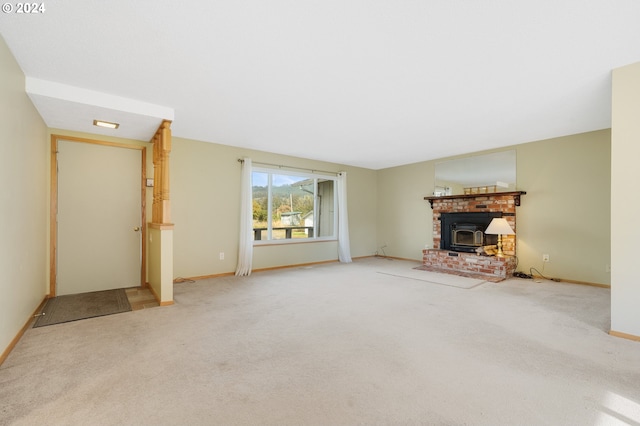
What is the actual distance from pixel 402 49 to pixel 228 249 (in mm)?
4312

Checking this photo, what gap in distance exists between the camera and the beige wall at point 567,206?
454cm

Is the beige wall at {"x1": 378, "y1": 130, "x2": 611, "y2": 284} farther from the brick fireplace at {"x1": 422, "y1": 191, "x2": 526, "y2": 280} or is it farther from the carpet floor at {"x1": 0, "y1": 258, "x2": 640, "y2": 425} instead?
the carpet floor at {"x1": 0, "y1": 258, "x2": 640, "y2": 425}

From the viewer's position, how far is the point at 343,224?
695cm

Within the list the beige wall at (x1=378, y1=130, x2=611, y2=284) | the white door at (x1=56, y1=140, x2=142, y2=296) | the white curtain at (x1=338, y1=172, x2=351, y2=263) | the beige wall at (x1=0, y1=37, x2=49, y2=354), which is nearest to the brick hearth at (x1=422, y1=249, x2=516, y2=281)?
the beige wall at (x1=378, y1=130, x2=611, y2=284)

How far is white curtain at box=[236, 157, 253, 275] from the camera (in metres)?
5.37

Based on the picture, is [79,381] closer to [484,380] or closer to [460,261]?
[484,380]

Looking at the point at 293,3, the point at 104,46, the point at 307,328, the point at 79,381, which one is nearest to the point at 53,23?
the point at 104,46

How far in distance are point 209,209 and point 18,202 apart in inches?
106

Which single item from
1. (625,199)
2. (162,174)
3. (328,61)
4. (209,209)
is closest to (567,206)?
(625,199)

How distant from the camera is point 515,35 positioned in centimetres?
219

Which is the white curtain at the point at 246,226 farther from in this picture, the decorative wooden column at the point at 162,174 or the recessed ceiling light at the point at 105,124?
the recessed ceiling light at the point at 105,124

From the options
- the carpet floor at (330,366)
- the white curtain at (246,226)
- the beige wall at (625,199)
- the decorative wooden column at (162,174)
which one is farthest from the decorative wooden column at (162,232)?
the beige wall at (625,199)

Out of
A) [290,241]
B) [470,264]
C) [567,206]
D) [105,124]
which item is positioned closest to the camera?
[105,124]

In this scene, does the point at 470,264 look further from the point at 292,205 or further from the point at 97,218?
the point at 97,218
